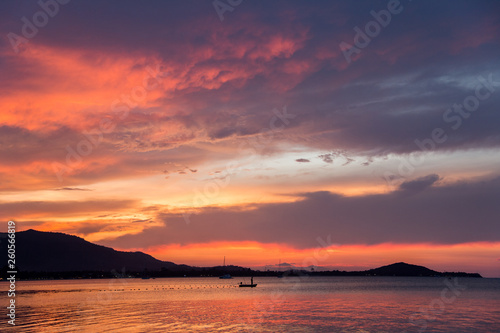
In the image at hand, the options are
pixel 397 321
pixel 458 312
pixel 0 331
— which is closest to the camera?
pixel 0 331

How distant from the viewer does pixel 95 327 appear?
58406mm

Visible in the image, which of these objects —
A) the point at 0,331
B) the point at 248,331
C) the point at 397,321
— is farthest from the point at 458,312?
the point at 0,331

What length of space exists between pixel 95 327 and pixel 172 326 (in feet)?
33.3

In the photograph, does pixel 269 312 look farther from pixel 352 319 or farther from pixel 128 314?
pixel 128 314

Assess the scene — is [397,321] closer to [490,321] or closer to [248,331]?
[490,321]

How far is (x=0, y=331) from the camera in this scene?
174 ft

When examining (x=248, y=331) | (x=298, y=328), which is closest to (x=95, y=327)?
(x=248, y=331)

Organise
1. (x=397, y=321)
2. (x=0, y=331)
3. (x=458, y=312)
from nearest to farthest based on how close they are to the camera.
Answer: (x=0, y=331), (x=397, y=321), (x=458, y=312)

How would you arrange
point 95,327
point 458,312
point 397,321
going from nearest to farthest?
1. point 95,327
2. point 397,321
3. point 458,312

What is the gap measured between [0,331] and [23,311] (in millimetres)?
29049

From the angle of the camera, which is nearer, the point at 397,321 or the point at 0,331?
the point at 0,331

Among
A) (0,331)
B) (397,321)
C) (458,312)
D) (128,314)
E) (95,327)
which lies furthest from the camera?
(458,312)

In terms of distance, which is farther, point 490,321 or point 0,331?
point 490,321

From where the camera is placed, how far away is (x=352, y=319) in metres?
68.6
